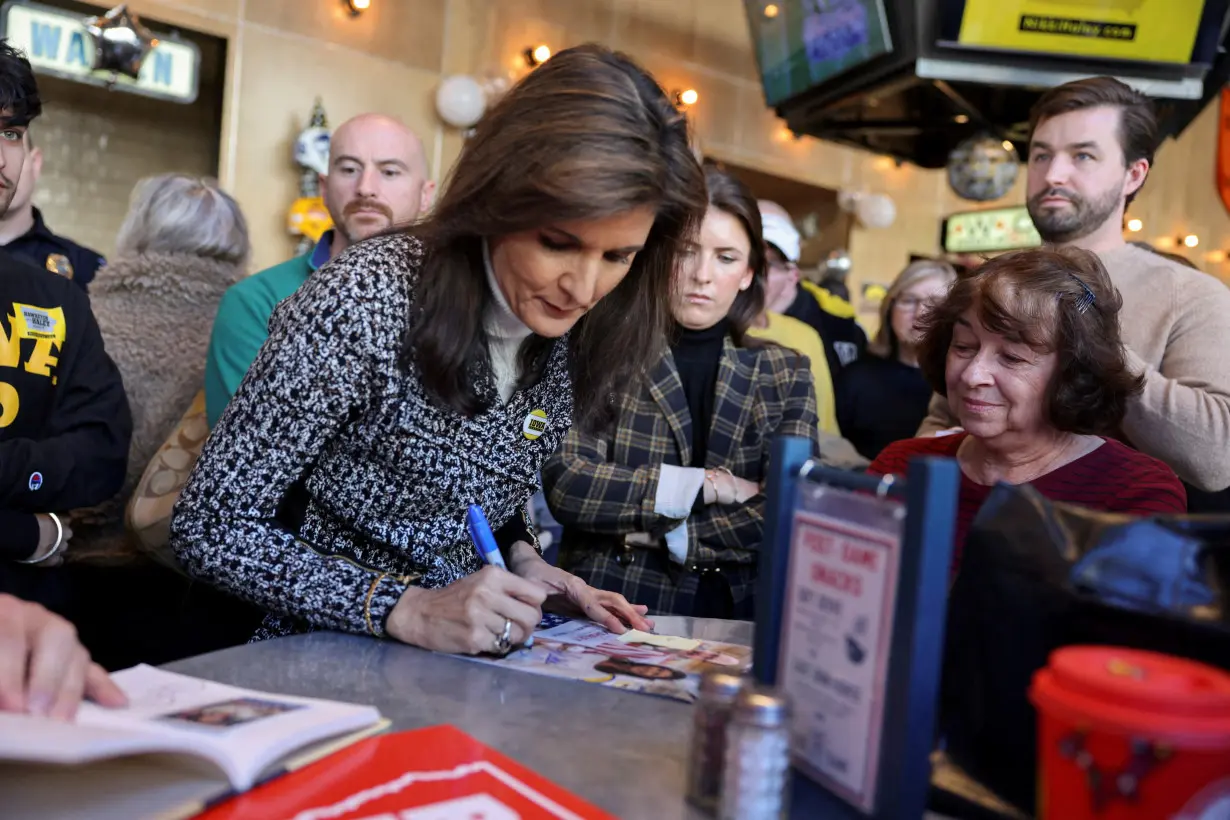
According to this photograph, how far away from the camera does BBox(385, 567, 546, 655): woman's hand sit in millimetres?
1201

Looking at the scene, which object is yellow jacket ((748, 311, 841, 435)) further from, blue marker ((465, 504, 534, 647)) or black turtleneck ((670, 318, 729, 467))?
blue marker ((465, 504, 534, 647))

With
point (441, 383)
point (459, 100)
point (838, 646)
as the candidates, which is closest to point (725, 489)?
point (441, 383)

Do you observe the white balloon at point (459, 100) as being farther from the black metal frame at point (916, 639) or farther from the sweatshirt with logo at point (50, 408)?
the black metal frame at point (916, 639)

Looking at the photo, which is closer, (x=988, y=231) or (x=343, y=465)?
(x=343, y=465)

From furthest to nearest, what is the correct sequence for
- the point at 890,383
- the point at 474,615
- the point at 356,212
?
1. the point at 890,383
2. the point at 356,212
3. the point at 474,615

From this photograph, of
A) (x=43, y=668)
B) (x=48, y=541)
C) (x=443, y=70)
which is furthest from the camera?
(x=443, y=70)

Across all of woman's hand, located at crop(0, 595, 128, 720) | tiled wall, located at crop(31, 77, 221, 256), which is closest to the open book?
woman's hand, located at crop(0, 595, 128, 720)

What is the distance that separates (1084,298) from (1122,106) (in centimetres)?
108

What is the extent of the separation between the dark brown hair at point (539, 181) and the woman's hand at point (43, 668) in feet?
1.84

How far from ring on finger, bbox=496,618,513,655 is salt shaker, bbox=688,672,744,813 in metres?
0.46

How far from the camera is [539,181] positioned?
123 centimetres

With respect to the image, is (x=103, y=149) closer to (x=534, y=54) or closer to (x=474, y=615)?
(x=534, y=54)

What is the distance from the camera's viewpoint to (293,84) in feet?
20.3

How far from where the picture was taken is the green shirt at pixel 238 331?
2.44 m
